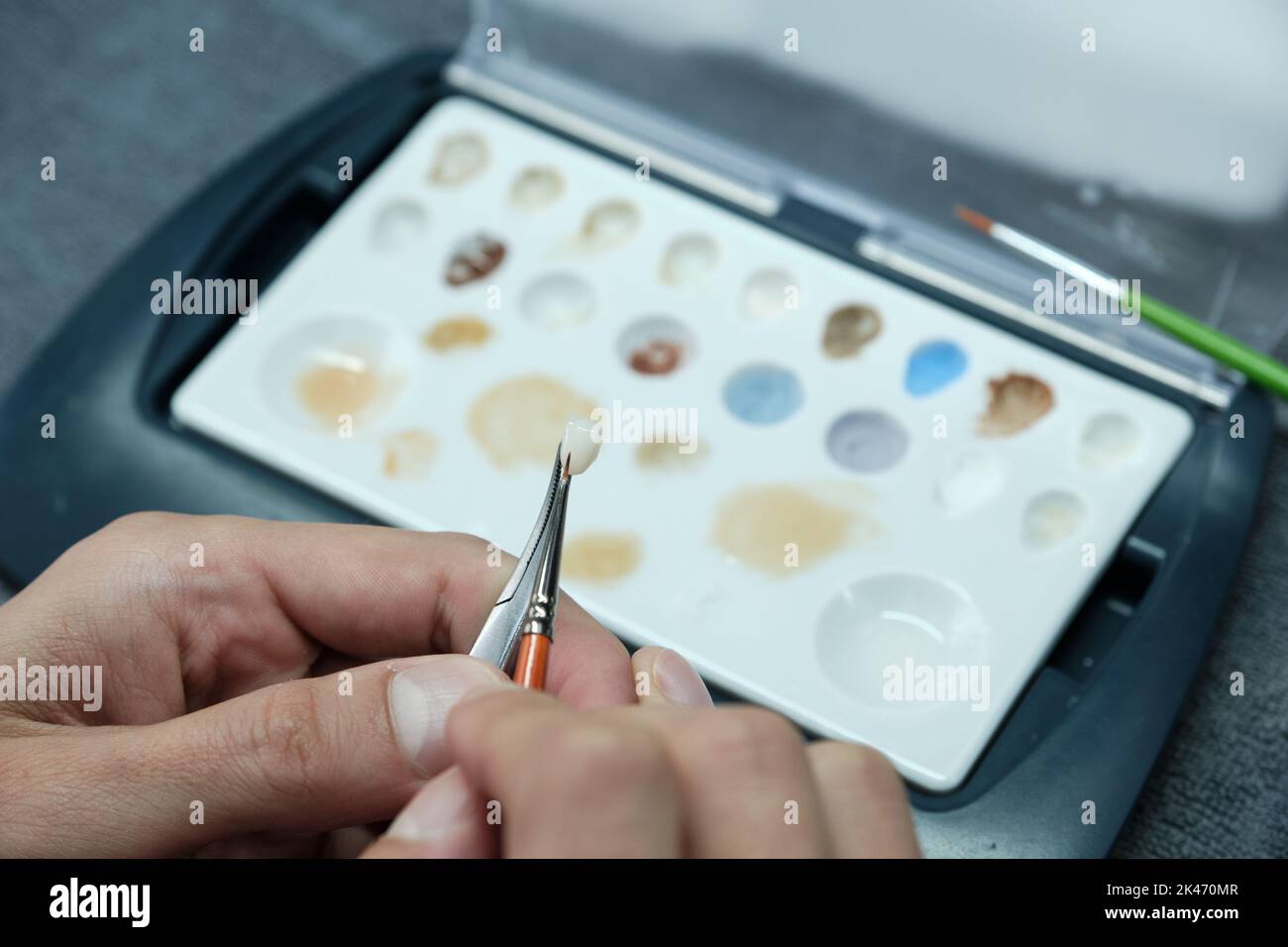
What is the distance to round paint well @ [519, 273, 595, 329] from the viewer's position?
534 mm

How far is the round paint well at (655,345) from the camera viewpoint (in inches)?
20.2

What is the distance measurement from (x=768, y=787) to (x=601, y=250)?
14.0 inches

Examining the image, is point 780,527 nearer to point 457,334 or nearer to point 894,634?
point 894,634

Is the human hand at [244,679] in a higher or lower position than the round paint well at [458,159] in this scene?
lower

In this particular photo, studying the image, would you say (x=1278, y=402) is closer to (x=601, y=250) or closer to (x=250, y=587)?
(x=601, y=250)

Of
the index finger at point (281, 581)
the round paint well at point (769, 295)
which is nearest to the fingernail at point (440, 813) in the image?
the index finger at point (281, 581)

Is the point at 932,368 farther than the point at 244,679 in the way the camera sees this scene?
Yes

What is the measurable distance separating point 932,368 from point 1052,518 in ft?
0.26

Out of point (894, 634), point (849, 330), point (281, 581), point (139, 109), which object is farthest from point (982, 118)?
point (139, 109)

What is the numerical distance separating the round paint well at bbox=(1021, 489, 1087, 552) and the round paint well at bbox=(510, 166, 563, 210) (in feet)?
0.83

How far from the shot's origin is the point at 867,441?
492 mm

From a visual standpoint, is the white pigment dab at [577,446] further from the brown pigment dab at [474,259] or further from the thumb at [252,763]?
the brown pigment dab at [474,259]

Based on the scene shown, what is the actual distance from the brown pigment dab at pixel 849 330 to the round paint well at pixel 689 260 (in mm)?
61

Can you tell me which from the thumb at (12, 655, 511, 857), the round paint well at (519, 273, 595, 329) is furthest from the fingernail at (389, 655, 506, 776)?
the round paint well at (519, 273, 595, 329)
